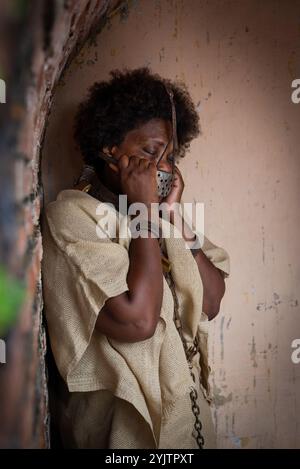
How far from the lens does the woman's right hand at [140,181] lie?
5.19 ft

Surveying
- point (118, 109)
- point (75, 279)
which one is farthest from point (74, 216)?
point (118, 109)

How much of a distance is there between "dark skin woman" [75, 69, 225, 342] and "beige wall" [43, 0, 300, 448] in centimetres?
22

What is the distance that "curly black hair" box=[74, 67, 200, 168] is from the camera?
1736 mm

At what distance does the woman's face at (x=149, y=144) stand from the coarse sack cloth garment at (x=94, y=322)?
8.3 inches

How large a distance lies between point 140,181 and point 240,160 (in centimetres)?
80

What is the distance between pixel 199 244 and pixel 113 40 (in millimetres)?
879

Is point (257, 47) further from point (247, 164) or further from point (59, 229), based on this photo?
point (59, 229)

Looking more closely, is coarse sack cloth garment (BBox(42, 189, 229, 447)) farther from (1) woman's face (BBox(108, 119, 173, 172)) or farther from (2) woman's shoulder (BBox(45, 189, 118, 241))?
(1) woman's face (BBox(108, 119, 173, 172))

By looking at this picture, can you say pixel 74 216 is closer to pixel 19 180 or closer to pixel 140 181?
pixel 140 181

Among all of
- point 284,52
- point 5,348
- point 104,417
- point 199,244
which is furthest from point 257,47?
point 5,348

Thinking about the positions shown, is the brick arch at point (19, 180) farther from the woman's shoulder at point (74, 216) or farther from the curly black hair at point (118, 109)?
the curly black hair at point (118, 109)

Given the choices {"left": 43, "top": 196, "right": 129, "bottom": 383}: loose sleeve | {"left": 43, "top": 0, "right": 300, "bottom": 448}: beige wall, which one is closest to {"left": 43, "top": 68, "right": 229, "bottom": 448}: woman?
{"left": 43, "top": 196, "right": 129, "bottom": 383}: loose sleeve

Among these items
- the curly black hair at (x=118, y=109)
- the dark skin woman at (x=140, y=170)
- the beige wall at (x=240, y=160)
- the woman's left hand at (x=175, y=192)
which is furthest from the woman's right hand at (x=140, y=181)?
the beige wall at (x=240, y=160)
